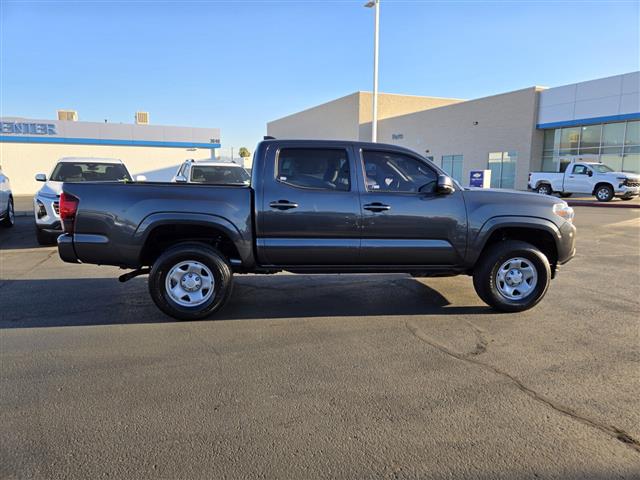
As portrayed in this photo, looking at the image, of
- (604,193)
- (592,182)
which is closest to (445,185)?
(604,193)

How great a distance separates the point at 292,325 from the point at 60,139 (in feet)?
107

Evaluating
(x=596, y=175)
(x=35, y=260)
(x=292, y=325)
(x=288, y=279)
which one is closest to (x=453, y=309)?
(x=292, y=325)

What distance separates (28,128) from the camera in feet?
101

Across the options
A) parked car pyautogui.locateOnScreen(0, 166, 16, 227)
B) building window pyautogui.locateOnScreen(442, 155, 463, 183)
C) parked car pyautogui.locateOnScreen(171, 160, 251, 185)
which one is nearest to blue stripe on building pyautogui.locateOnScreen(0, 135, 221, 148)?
building window pyautogui.locateOnScreen(442, 155, 463, 183)

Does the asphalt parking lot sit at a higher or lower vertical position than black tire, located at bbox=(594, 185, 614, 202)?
lower

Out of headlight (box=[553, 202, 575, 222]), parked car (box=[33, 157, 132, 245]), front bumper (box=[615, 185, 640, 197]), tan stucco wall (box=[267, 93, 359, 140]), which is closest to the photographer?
headlight (box=[553, 202, 575, 222])

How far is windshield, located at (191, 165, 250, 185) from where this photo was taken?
10.7 meters

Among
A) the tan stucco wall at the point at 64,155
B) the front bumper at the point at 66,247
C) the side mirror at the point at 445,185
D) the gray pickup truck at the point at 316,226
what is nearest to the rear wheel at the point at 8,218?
the front bumper at the point at 66,247

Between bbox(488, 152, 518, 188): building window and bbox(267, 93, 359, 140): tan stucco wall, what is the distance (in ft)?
45.1

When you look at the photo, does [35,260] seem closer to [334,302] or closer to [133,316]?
[133,316]

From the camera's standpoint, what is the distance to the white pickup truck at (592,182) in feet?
68.6

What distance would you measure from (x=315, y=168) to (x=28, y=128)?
3281 cm

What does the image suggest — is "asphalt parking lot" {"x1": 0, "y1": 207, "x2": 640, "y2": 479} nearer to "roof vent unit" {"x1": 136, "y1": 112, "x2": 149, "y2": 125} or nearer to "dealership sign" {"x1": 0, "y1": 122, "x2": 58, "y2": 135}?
"dealership sign" {"x1": 0, "y1": 122, "x2": 58, "y2": 135}

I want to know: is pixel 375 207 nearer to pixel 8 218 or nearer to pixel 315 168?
pixel 315 168
